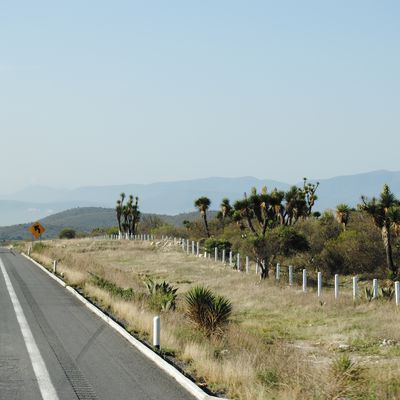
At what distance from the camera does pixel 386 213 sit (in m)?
35.1

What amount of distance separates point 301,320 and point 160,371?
10.7 m

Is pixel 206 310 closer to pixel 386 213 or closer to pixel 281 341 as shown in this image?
pixel 281 341

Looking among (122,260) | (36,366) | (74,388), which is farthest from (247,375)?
(122,260)

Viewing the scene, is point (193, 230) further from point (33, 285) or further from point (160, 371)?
point (160, 371)

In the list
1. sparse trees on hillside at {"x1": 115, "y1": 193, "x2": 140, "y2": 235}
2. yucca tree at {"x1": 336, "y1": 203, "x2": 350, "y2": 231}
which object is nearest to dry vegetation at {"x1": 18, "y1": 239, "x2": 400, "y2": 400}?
yucca tree at {"x1": 336, "y1": 203, "x2": 350, "y2": 231}

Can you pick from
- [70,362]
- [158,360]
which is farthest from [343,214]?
[70,362]

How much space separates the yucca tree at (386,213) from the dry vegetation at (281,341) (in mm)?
6966

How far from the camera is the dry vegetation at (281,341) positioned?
1033 cm

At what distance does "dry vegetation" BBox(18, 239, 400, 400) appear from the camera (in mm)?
10328

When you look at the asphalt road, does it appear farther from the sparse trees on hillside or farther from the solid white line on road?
the sparse trees on hillside

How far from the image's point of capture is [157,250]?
6378 cm

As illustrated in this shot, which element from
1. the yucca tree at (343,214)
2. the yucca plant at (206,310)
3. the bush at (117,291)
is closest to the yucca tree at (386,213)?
the yucca tree at (343,214)

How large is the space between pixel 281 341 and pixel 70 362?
6895 millimetres

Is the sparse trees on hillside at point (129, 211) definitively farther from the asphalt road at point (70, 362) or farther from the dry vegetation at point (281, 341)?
the asphalt road at point (70, 362)
